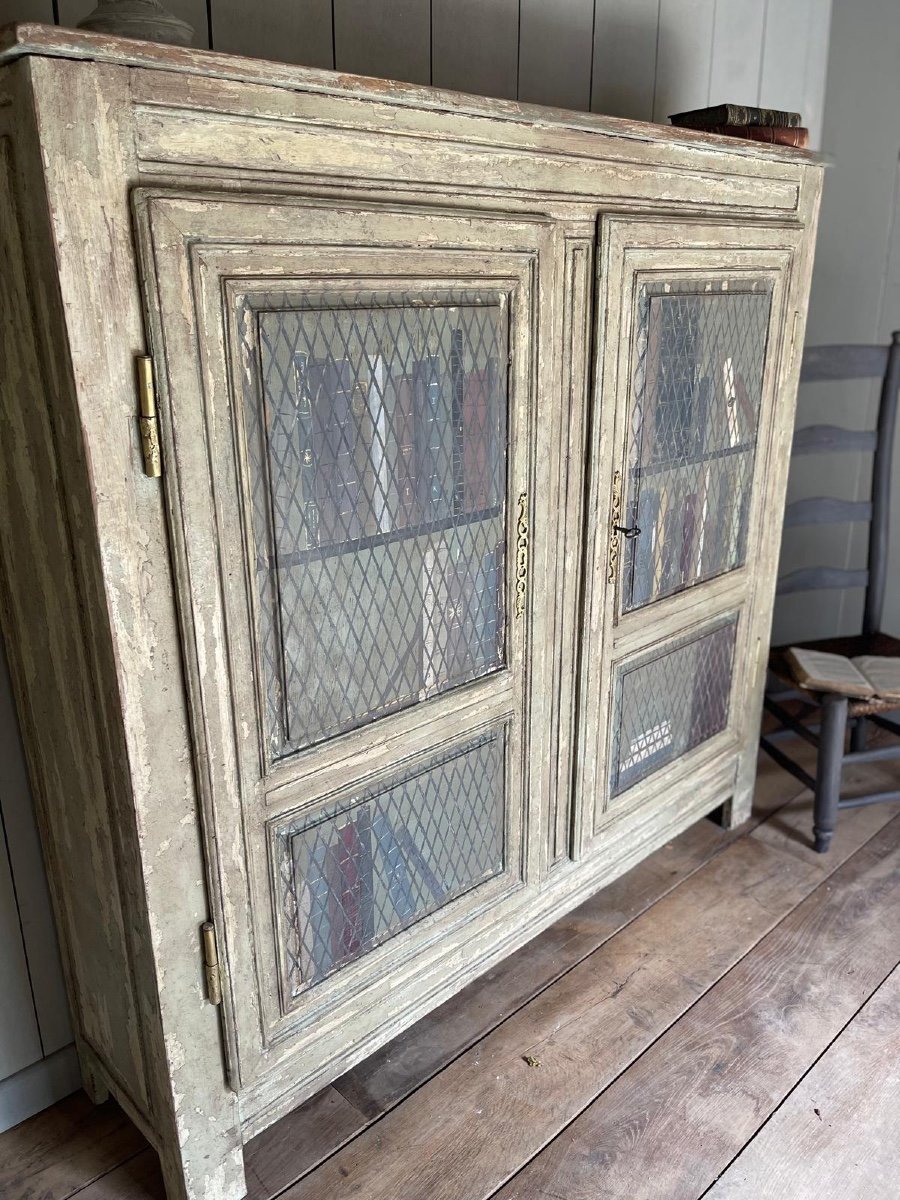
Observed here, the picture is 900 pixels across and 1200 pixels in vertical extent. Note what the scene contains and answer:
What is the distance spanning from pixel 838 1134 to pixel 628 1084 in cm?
35

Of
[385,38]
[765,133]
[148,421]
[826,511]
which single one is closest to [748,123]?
[765,133]

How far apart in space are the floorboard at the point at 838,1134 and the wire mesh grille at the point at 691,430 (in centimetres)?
91

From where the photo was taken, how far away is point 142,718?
1.17 metres

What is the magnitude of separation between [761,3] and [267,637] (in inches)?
86.8

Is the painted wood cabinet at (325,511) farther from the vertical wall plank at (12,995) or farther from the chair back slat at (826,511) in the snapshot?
the chair back slat at (826,511)

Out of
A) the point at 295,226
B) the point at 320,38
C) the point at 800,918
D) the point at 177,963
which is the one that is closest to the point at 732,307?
the point at 320,38

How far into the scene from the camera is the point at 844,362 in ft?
7.88

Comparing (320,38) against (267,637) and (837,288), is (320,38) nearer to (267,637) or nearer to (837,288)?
(267,637)

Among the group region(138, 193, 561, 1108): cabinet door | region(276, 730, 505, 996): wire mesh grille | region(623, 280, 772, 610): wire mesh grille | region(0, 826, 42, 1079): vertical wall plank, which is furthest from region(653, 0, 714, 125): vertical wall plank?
region(0, 826, 42, 1079): vertical wall plank

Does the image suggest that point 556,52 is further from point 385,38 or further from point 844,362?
point 844,362

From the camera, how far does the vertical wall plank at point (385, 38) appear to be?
5.31 feet

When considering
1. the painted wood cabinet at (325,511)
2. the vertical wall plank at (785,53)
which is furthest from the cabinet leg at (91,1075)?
the vertical wall plank at (785,53)

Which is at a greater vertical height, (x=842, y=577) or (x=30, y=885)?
(x=842, y=577)

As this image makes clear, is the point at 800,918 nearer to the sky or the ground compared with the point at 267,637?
nearer to the ground
